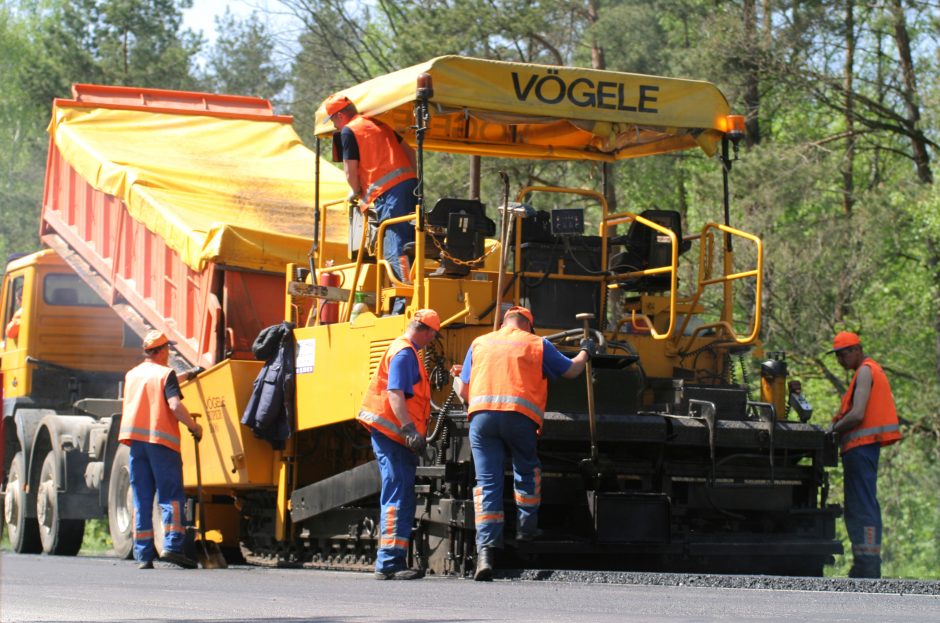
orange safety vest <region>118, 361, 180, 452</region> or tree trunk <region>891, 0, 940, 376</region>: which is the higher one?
tree trunk <region>891, 0, 940, 376</region>

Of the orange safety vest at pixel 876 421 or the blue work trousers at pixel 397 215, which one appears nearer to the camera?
the blue work trousers at pixel 397 215

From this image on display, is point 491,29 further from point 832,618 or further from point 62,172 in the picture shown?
point 832,618

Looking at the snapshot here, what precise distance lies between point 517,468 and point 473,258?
1.54 meters

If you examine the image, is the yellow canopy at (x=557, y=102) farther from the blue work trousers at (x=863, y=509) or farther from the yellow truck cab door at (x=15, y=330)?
the yellow truck cab door at (x=15, y=330)

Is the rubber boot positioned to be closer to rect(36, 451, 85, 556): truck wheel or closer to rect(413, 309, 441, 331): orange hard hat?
rect(413, 309, 441, 331): orange hard hat

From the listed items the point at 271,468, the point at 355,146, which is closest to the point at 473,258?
the point at 355,146

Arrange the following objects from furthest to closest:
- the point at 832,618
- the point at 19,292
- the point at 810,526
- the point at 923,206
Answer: the point at 923,206
the point at 19,292
the point at 810,526
the point at 832,618

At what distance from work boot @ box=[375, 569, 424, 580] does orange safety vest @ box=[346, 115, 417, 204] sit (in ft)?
8.00

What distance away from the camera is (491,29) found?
72.1ft

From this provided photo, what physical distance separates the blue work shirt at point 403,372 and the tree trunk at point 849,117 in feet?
45.3

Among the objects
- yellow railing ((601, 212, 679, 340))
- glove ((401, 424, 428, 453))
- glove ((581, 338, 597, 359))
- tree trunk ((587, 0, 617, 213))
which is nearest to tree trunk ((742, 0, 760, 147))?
tree trunk ((587, 0, 617, 213))

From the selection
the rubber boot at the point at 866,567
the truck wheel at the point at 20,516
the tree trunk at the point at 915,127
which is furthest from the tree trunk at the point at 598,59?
the rubber boot at the point at 866,567

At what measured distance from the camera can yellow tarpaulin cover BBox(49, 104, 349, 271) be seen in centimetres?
1105

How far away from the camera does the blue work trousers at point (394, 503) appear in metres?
8.56
